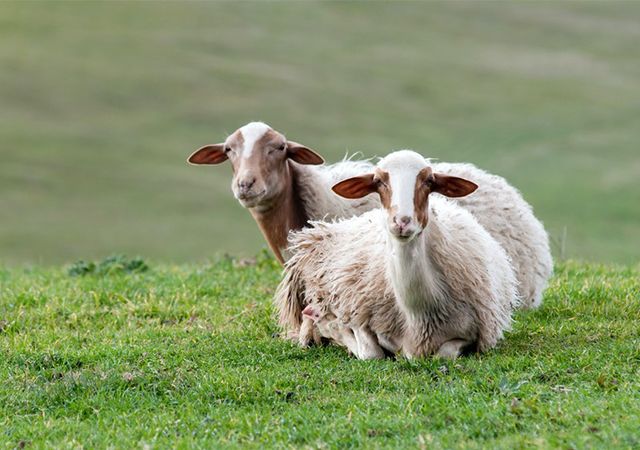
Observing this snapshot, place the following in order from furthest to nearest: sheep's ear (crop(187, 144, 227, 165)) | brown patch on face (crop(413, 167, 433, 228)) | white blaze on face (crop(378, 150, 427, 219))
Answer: sheep's ear (crop(187, 144, 227, 165)), brown patch on face (crop(413, 167, 433, 228)), white blaze on face (crop(378, 150, 427, 219))

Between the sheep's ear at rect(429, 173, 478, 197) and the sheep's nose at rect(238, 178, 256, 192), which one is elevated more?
the sheep's ear at rect(429, 173, 478, 197)

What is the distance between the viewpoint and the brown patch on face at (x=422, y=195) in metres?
7.72

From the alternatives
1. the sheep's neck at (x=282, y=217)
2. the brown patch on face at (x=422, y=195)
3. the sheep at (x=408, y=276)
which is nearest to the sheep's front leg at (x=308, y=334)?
the sheep at (x=408, y=276)

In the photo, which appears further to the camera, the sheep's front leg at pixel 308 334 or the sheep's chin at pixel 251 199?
the sheep's chin at pixel 251 199

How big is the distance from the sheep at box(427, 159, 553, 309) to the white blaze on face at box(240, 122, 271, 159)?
1.71 m

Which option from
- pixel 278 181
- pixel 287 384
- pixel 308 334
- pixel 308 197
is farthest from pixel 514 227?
pixel 287 384

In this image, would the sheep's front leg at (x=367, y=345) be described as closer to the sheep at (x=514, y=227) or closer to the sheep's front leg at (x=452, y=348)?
the sheep's front leg at (x=452, y=348)

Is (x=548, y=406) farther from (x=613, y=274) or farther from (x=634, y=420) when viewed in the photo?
(x=613, y=274)

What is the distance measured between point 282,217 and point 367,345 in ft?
7.05

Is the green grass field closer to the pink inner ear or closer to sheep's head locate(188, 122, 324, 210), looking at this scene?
the pink inner ear

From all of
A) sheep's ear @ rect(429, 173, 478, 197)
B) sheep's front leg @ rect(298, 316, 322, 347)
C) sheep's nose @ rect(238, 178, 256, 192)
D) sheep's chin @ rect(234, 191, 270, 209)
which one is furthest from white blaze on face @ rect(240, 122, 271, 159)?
sheep's ear @ rect(429, 173, 478, 197)

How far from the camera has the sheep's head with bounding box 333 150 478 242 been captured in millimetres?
7555

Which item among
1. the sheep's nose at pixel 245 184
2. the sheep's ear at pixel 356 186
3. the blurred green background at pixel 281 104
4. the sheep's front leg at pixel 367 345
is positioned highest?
the sheep's ear at pixel 356 186

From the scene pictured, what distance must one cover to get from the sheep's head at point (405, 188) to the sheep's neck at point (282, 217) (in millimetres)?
1956
